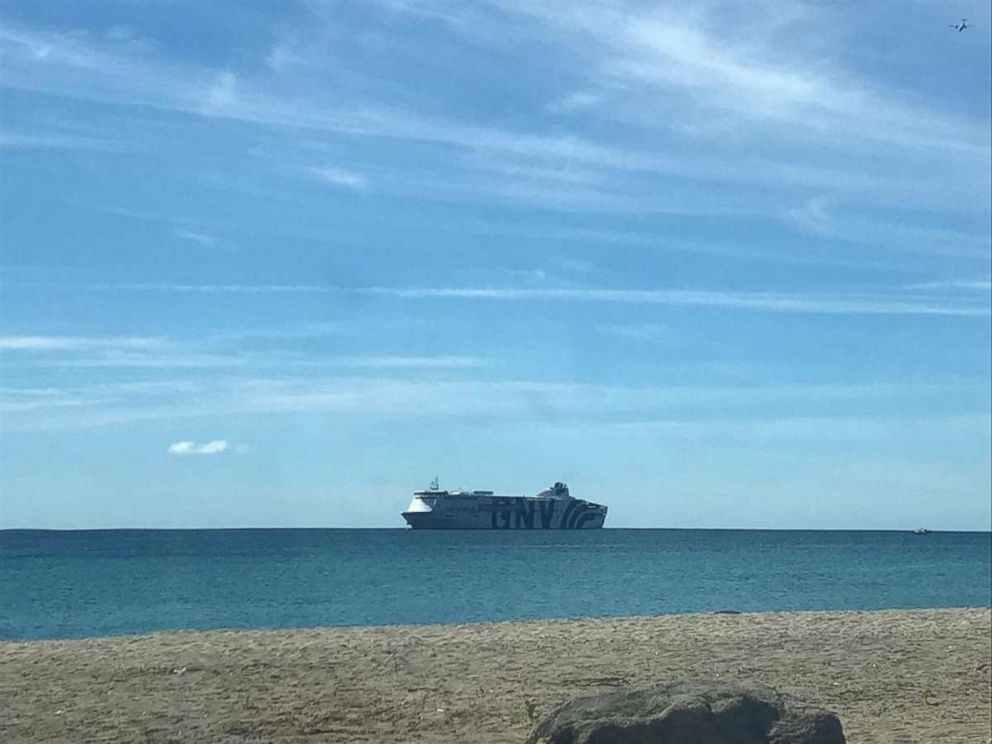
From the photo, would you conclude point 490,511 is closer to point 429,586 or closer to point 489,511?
point 489,511

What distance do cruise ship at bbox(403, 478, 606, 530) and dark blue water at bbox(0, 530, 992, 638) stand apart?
2303cm

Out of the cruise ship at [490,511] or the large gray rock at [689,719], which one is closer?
the large gray rock at [689,719]

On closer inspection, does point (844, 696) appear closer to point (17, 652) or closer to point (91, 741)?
point (91, 741)

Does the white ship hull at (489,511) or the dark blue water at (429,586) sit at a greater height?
the white ship hull at (489,511)

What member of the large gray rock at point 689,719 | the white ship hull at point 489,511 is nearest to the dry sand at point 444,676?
the large gray rock at point 689,719

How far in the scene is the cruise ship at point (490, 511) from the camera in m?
113

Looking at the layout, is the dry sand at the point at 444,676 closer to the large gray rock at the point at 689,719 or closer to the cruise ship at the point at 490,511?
the large gray rock at the point at 689,719

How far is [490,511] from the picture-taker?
381ft

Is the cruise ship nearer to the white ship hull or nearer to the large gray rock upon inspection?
the white ship hull

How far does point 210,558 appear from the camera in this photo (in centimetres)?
8238

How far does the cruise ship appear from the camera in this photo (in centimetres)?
11338

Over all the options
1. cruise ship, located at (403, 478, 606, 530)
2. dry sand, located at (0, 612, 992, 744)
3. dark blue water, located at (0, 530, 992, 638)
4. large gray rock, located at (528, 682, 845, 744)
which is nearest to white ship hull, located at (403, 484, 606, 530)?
cruise ship, located at (403, 478, 606, 530)

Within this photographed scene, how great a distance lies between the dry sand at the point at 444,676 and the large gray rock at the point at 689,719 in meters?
2.04

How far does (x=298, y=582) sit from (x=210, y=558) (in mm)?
28232
